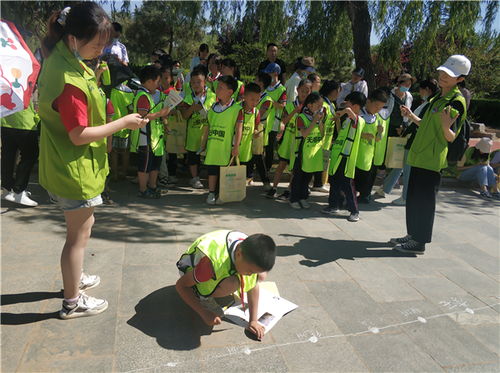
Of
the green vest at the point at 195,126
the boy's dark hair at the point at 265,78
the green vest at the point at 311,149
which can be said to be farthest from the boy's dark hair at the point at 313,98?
the green vest at the point at 195,126

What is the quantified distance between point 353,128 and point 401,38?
6.24 metres

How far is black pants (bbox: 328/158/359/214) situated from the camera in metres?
5.02

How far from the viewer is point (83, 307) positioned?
264cm

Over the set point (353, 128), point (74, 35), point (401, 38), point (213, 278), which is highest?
point (401, 38)

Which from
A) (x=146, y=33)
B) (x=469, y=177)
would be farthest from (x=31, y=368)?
(x=146, y=33)

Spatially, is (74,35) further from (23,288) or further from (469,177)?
(469,177)

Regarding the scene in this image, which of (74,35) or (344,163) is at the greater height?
(74,35)

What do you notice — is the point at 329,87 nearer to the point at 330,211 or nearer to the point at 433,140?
the point at 330,211

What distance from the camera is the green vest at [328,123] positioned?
554 cm

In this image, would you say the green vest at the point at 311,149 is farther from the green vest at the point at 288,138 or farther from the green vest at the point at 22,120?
the green vest at the point at 22,120

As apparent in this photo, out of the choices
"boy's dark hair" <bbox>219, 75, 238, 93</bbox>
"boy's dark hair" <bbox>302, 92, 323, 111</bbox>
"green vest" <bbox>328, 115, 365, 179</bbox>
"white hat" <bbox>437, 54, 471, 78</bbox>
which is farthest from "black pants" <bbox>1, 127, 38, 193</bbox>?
"white hat" <bbox>437, 54, 471, 78</bbox>

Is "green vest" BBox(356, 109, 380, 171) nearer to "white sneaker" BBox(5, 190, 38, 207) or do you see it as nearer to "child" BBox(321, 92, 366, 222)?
"child" BBox(321, 92, 366, 222)

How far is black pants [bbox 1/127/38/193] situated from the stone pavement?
0.27 meters

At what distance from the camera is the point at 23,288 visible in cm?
293
